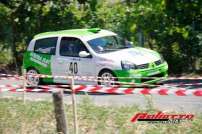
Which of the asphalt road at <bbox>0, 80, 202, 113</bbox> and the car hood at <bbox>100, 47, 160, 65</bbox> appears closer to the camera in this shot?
the asphalt road at <bbox>0, 80, 202, 113</bbox>

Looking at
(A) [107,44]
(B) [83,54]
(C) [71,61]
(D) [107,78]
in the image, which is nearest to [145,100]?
(D) [107,78]

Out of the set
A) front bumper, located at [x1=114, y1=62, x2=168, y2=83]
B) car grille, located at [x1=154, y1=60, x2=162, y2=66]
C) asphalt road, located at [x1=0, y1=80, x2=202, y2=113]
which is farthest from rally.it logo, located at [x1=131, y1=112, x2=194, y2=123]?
car grille, located at [x1=154, y1=60, x2=162, y2=66]

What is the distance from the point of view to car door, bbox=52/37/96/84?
54.0 feet

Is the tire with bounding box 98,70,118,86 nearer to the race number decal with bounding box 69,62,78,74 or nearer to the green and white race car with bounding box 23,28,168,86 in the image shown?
the green and white race car with bounding box 23,28,168,86

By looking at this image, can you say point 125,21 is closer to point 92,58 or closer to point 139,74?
point 92,58

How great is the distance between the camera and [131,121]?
31.7 feet

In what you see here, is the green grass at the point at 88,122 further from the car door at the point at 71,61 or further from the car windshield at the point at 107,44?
the car windshield at the point at 107,44

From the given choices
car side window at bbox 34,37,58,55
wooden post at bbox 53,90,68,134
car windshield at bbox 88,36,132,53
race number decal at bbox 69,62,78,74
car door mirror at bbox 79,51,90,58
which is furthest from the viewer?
car side window at bbox 34,37,58,55

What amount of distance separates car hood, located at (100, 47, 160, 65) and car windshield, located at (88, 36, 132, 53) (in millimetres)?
334

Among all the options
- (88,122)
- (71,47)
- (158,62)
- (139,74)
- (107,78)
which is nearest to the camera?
(88,122)

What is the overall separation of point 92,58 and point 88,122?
632 centimetres

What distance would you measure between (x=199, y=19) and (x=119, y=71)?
16.6 ft

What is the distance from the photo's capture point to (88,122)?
10.1 metres

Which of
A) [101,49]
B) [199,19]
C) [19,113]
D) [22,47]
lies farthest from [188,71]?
[19,113]
